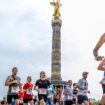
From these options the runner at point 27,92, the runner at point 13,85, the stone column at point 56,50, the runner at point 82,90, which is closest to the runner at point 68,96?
the runner at point 82,90


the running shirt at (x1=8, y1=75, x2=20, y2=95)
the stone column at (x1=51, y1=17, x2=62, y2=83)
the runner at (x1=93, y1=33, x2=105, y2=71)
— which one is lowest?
the runner at (x1=93, y1=33, x2=105, y2=71)

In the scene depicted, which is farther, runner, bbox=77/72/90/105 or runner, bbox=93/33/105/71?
runner, bbox=77/72/90/105

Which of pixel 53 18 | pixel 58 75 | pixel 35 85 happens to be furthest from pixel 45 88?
pixel 53 18

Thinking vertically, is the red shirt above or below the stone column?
below

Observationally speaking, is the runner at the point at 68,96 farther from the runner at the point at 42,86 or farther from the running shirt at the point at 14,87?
the running shirt at the point at 14,87

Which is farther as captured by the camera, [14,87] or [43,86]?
[43,86]

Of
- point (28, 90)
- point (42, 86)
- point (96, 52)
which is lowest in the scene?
point (96, 52)

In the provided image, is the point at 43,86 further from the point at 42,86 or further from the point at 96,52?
the point at 96,52

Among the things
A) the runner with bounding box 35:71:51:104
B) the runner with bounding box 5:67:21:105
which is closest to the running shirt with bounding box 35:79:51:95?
the runner with bounding box 35:71:51:104

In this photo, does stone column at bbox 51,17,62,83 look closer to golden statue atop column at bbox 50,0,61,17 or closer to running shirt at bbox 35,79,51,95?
golden statue atop column at bbox 50,0,61,17

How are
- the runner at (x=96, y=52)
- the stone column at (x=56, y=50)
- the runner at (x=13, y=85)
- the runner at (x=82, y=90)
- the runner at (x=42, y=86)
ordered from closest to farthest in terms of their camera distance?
the runner at (x=96, y=52) → the runner at (x=13, y=85) → the runner at (x=42, y=86) → the runner at (x=82, y=90) → the stone column at (x=56, y=50)

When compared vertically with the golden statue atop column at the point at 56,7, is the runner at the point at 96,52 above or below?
below

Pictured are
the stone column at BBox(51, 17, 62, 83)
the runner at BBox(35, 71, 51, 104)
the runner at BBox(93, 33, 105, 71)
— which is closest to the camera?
the runner at BBox(93, 33, 105, 71)

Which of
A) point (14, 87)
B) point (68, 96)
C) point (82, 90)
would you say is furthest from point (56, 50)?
point (14, 87)
